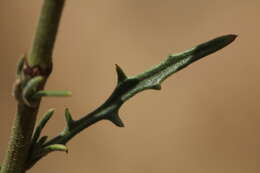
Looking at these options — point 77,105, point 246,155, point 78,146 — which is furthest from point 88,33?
point 246,155

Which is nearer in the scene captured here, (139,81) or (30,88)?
(30,88)

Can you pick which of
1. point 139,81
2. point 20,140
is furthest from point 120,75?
point 20,140

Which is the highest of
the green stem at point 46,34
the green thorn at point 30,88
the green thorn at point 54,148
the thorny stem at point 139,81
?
the green stem at point 46,34

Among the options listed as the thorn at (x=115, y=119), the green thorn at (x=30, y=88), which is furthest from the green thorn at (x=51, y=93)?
the thorn at (x=115, y=119)

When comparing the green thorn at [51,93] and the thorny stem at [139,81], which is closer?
the green thorn at [51,93]

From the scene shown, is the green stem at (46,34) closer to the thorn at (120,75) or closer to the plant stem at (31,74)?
the plant stem at (31,74)

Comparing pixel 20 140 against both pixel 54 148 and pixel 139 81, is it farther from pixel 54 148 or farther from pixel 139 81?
pixel 139 81

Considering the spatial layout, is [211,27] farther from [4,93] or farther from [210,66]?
[4,93]

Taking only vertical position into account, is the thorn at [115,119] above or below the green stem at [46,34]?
below
